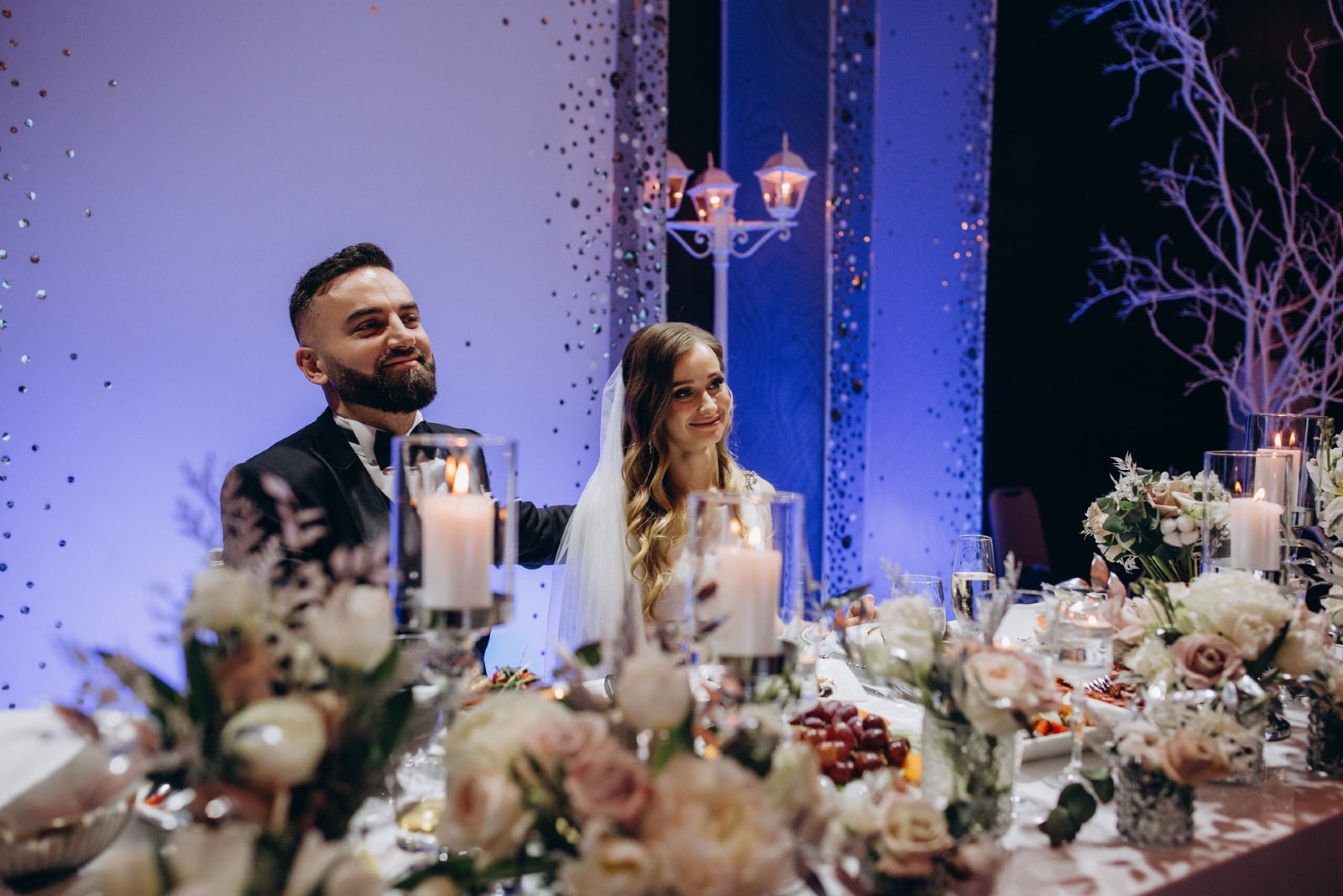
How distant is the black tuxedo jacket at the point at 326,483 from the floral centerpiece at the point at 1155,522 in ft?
6.30

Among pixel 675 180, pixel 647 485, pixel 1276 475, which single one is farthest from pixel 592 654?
pixel 675 180

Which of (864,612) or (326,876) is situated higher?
(326,876)

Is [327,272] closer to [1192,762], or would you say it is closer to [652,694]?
[652,694]

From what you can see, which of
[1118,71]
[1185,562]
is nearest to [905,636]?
[1185,562]

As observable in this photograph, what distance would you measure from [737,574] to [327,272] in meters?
2.05

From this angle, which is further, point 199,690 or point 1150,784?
point 1150,784

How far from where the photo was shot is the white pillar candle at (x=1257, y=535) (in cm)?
198

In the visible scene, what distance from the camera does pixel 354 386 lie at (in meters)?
2.78

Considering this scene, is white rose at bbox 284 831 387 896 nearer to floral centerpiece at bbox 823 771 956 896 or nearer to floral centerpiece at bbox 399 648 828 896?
floral centerpiece at bbox 399 648 828 896

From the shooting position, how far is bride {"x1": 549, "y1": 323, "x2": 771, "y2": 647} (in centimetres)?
312

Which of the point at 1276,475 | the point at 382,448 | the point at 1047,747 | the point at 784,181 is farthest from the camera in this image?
the point at 784,181

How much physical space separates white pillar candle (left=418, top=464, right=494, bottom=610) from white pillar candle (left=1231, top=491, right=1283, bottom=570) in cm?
162

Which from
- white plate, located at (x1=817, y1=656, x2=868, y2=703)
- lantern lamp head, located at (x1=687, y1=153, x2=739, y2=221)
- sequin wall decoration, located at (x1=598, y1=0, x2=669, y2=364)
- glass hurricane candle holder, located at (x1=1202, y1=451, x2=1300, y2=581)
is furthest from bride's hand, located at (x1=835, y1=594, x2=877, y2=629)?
lantern lamp head, located at (x1=687, y1=153, x2=739, y2=221)

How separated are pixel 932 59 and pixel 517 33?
346 cm
